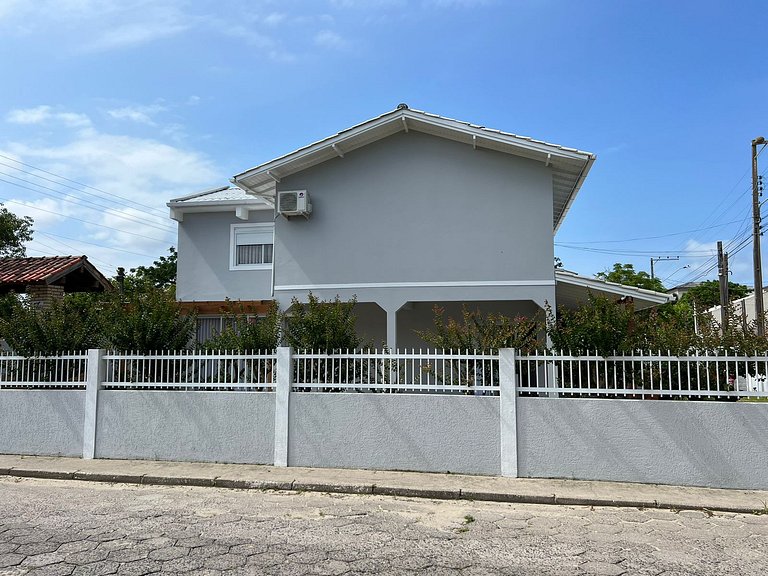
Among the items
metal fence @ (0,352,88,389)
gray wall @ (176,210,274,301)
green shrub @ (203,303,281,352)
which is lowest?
metal fence @ (0,352,88,389)

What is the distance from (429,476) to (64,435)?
5664 millimetres

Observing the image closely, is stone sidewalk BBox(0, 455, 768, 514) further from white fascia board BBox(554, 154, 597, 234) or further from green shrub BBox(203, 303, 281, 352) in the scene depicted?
white fascia board BBox(554, 154, 597, 234)

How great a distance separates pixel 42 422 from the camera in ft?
30.9

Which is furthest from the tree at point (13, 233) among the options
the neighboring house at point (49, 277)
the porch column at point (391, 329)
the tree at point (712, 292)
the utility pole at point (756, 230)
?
the tree at point (712, 292)

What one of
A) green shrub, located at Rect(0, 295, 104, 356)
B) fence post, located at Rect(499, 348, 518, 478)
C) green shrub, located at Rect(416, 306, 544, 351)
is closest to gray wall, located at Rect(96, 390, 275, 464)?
green shrub, located at Rect(0, 295, 104, 356)

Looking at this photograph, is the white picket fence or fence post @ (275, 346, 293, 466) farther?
fence post @ (275, 346, 293, 466)

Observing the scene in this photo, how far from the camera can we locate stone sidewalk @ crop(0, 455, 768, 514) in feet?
22.6

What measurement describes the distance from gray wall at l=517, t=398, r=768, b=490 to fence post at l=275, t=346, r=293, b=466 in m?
3.21

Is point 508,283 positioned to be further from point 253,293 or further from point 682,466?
point 253,293

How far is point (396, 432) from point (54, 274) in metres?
9.30

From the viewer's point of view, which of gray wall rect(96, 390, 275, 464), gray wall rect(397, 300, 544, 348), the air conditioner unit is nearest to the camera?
gray wall rect(96, 390, 275, 464)

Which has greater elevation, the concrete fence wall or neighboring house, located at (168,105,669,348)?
neighboring house, located at (168,105,669,348)

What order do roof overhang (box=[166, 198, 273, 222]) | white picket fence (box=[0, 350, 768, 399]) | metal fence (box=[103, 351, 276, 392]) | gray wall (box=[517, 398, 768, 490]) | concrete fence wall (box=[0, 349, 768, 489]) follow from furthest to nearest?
1. roof overhang (box=[166, 198, 273, 222])
2. metal fence (box=[103, 351, 276, 392])
3. white picket fence (box=[0, 350, 768, 399])
4. concrete fence wall (box=[0, 349, 768, 489])
5. gray wall (box=[517, 398, 768, 490])

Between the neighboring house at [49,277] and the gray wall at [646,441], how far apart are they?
10832 mm
